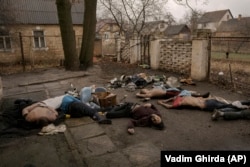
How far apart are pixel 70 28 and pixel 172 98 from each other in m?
7.40

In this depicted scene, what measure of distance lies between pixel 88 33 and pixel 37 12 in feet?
26.6

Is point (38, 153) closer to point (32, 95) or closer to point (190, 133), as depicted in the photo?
point (190, 133)

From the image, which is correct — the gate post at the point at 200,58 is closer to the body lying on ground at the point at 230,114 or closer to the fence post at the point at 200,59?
the fence post at the point at 200,59

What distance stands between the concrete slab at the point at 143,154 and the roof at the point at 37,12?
→ 15.8 metres

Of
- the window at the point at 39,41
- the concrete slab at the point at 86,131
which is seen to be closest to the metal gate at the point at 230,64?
the concrete slab at the point at 86,131

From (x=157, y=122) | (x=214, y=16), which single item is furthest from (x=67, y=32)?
(x=214, y=16)

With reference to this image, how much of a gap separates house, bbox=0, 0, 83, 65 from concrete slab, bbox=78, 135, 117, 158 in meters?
13.6

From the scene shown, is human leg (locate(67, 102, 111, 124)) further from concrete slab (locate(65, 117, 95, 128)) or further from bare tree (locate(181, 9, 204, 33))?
bare tree (locate(181, 9, 204, 33))

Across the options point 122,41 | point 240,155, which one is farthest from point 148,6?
point 240,155

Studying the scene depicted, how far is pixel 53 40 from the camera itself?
58.3ft

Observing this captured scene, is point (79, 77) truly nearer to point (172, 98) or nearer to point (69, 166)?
point (172, 98)

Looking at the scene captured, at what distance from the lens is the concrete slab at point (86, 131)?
3990 mm

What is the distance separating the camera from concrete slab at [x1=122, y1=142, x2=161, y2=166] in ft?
10.6

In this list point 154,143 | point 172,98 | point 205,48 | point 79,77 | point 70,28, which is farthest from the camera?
point 70,28
